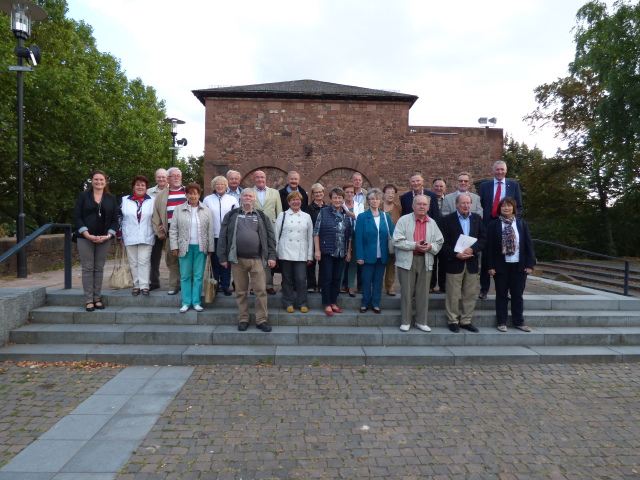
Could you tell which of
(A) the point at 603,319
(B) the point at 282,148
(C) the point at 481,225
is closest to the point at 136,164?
(B) the point at 282,148

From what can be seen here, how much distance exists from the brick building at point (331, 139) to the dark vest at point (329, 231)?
28.6 ft

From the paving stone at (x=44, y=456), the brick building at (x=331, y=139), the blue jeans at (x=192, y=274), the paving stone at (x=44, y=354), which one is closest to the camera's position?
the paving stone at (x=44, y=456)

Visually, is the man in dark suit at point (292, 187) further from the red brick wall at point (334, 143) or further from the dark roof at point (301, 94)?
the dark roof at point (301, 94)

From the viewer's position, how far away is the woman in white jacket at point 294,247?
566cm

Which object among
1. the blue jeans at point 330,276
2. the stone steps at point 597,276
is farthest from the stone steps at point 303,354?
the stone steps at point 597,276

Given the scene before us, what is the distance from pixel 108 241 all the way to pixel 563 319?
677cm

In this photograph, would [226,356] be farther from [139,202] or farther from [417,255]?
[417,255]

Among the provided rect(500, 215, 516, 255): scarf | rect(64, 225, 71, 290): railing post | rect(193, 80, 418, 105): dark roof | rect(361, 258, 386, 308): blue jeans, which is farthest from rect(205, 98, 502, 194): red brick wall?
rect(500, 215, 516, 255): scarf

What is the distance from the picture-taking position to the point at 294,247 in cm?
565

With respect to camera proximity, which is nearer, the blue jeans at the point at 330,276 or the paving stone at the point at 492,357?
the paving stone at the point at 492,357

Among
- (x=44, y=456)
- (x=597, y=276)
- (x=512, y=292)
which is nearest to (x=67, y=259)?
(x=44, y=456)

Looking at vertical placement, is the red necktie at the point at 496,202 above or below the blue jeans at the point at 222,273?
above

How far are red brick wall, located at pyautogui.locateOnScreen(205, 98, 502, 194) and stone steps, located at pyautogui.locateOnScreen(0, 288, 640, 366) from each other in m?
9.05

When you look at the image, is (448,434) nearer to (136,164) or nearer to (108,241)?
(108,241)
